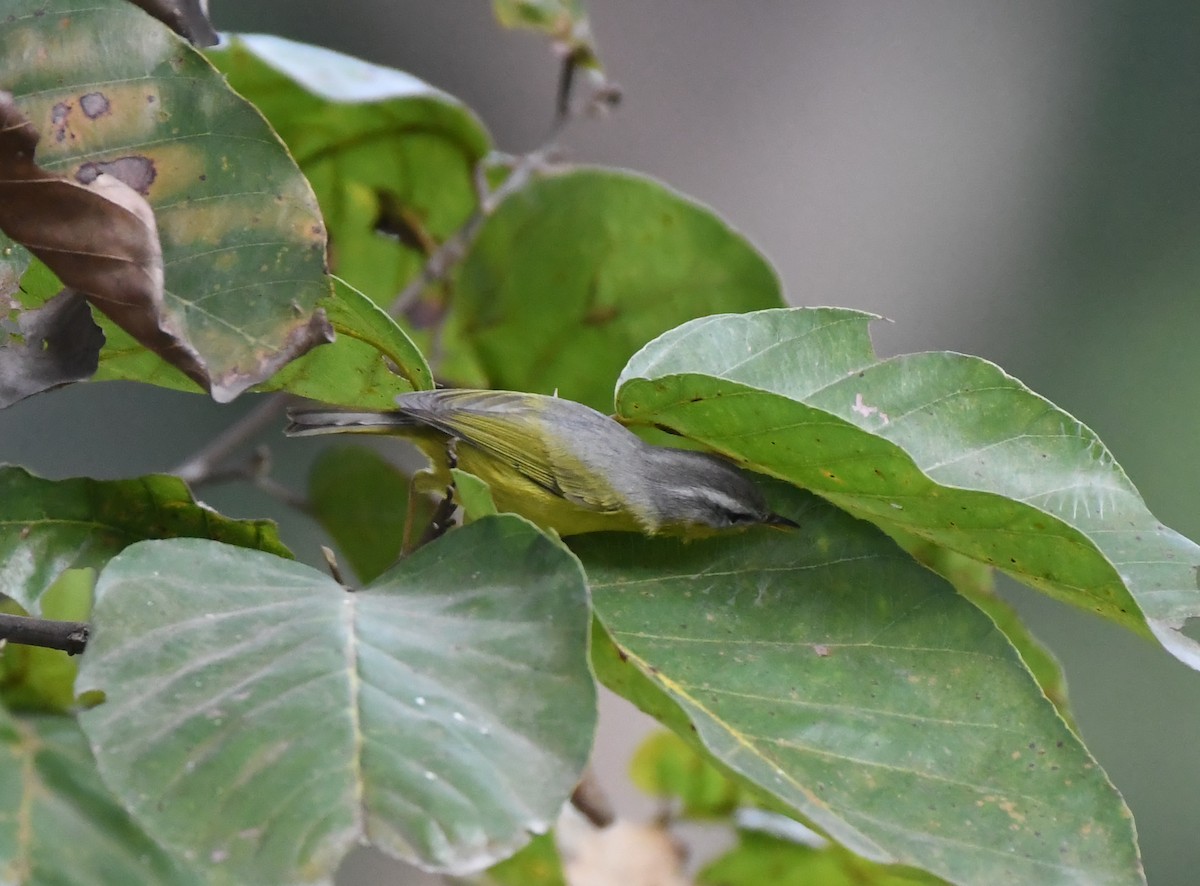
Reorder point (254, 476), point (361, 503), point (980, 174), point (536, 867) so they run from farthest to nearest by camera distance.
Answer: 1. point (980, 174)
2. point (361, 503)
3. point (254, 476)
4. point (536, 867)

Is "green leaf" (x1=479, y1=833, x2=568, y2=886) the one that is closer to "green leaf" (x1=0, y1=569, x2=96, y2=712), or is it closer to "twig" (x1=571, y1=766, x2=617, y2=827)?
"twig" (x1=571, y1=766, x2=617, y2=827)

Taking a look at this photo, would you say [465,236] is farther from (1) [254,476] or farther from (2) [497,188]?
(1) [254,476]

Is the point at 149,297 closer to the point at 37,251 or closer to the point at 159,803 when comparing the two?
the point at 37,251

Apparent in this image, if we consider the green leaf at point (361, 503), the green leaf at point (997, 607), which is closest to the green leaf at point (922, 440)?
the green leaf at point (997, 607)

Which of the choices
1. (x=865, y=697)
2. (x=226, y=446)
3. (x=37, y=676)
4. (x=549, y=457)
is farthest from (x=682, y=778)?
(x=37, y=676)

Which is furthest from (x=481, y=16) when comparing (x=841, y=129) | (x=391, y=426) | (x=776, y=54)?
(x=391, y=426)

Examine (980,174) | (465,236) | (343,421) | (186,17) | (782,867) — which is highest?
(186,17)

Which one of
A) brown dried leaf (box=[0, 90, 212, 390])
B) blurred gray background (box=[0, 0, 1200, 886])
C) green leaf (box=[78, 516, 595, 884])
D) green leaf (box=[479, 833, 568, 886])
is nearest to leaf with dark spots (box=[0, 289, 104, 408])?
brown dried leaf (box=[0, 90, 212, 390])
